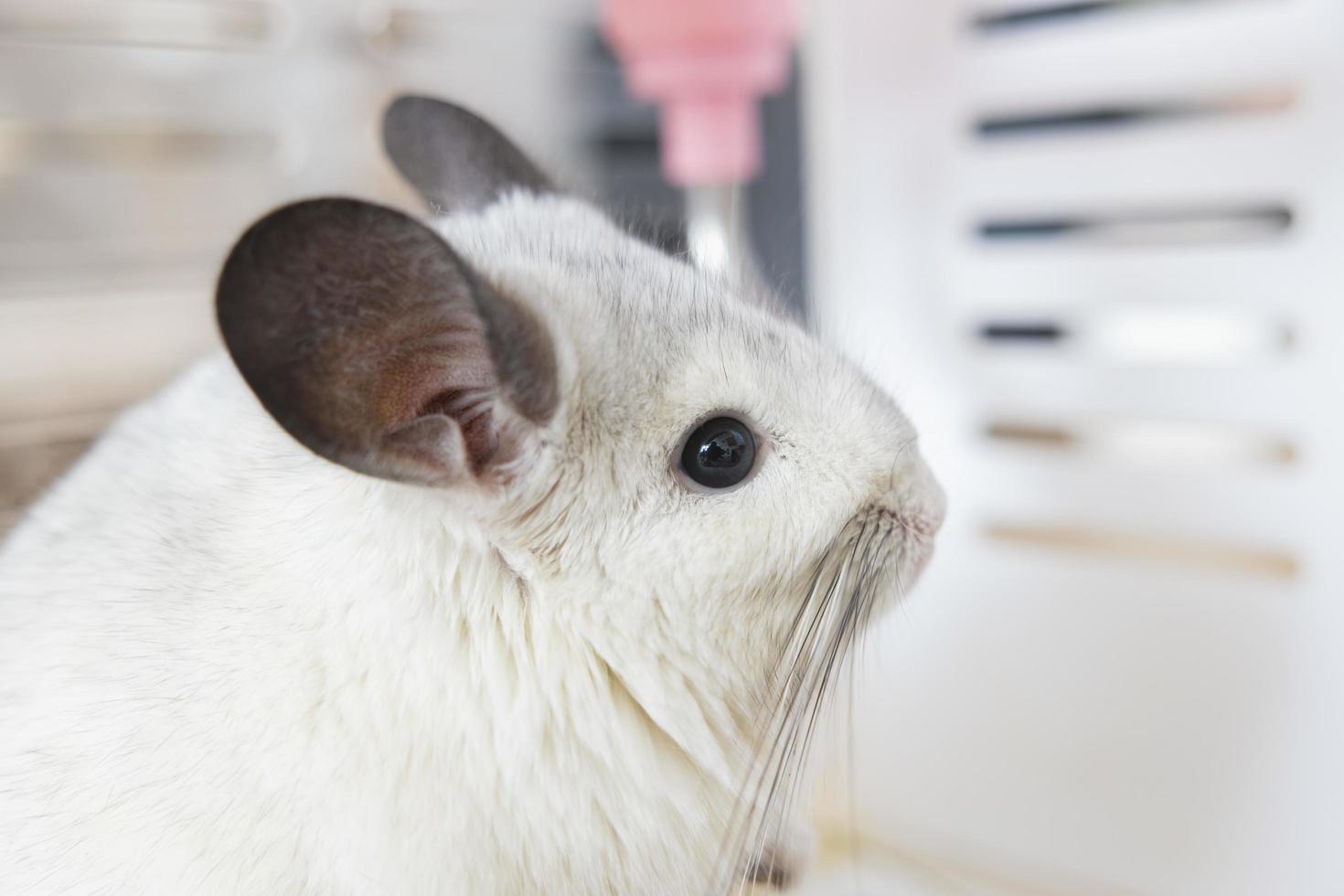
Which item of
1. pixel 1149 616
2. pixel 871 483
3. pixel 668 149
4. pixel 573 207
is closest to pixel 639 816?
pixel 871 483

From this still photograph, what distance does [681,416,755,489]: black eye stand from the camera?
2.02 feet

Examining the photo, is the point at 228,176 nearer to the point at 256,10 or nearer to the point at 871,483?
the point at 256,10

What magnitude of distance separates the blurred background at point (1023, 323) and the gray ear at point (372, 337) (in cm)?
32

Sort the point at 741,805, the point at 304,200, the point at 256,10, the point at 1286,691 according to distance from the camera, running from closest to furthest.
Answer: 1. the point at 304,200
2. the point at 741,805
3. the point at 1286,691
4. the point at 256,10

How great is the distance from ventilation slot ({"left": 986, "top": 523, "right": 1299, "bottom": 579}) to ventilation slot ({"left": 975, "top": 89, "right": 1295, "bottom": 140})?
333 millimetres

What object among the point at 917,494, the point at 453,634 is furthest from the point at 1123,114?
the point at 453,634

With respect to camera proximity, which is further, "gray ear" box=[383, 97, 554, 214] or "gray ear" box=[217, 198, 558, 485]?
"gray ear" box=[383, 97, 554, 214]

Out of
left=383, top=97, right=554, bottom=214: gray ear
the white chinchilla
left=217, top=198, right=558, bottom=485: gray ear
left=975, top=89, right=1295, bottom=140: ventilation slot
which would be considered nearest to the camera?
left=217, top=198, right=558, bottom=485: gray ear

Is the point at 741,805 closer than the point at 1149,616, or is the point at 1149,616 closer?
the point at 741,805

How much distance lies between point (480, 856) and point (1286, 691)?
0.66 meters

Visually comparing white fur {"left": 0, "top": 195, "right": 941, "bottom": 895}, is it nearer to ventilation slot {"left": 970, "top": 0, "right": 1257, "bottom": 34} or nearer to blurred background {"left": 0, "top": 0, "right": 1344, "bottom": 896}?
blurred background {"left": 0, "top": 0, "right": 1344, "bottom": 896}

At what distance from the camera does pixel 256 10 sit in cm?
108

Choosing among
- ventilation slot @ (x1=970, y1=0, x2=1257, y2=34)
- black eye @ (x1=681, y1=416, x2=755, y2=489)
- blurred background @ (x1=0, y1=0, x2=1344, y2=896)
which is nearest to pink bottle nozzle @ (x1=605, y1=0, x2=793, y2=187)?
blurred background @ (x1=0, y1=0, x2=1344, y2=896)

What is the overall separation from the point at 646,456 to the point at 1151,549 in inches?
22.5
